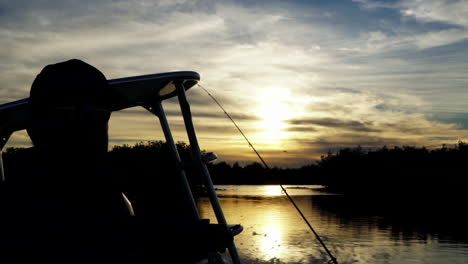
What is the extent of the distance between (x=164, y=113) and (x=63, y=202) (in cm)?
533

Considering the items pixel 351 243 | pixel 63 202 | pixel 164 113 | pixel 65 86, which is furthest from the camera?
pixel 351 243

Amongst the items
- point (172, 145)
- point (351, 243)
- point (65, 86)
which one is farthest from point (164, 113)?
point (351, 243)

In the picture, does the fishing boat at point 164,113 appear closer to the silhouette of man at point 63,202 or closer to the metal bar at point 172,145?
the metal bar at point 172,145

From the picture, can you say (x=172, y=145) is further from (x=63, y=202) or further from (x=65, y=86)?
(x=63, y=202)

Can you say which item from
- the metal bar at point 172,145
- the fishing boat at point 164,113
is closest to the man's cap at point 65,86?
the fishing boat at point 164,113

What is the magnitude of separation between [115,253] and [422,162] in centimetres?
14417

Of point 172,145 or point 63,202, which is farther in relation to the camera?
point 172,145

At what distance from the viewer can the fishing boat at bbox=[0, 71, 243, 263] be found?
5363 mm

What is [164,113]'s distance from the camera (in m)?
6.74

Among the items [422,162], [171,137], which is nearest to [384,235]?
[171,137]

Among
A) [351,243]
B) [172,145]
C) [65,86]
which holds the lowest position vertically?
[351,243]

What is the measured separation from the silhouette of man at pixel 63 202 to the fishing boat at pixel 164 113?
3.20 meters

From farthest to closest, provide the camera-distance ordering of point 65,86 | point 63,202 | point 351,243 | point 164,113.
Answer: point 351,243 → point 164,113 → point 65,86 → point 63,202

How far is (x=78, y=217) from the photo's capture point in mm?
1422
